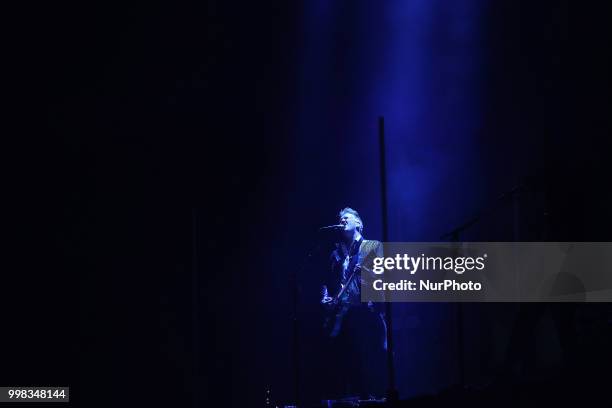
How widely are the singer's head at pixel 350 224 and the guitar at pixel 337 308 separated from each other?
1.06 feet

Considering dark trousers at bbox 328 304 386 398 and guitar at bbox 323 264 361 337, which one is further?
dark trousers at bbox 328 304 386 398

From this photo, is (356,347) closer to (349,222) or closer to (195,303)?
(349,222)

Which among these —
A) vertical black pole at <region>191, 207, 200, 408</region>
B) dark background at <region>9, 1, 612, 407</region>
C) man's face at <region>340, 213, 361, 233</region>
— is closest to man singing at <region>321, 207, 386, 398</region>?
man's face at <region>340, 213, 361, 233</region>

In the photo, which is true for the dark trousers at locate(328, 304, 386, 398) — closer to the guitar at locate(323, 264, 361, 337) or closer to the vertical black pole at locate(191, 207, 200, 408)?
the guitar at locate(323, 264, 361, 337)

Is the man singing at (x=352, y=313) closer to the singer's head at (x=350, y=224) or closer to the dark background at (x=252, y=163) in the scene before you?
the singer's head at (x=350, y=224)

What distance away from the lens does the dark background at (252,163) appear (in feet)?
18.1

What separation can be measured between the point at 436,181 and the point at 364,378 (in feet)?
6.53

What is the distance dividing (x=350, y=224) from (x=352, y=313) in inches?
29.1

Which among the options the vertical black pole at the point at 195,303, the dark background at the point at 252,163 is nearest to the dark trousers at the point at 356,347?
the dark background at the point at 252,163

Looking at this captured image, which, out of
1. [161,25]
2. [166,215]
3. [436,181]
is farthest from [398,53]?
[166,215]

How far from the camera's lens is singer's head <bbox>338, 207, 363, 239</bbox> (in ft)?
18.3

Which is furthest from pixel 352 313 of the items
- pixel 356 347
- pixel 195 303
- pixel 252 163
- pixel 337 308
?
pixel 252 163

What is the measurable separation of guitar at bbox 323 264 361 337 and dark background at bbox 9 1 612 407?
0.61m

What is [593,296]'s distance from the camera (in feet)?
14.5
